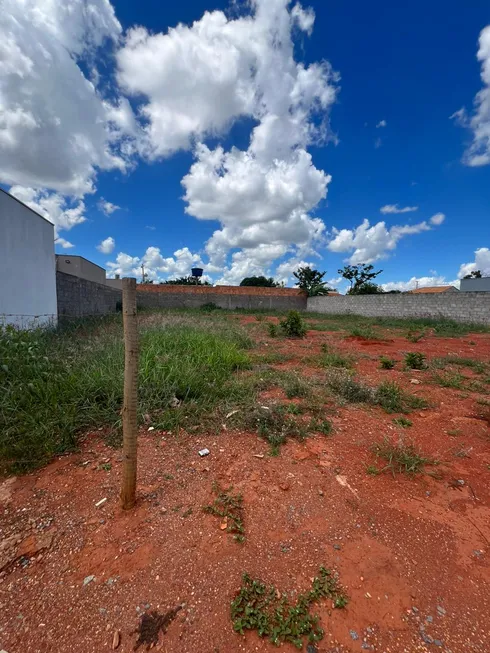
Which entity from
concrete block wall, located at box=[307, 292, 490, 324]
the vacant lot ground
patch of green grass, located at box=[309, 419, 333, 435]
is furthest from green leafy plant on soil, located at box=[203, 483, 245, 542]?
concrete block wall, located at box=[307, 292, 490, 324]

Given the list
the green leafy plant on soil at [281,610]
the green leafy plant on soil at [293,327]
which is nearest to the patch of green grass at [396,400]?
the green leafy plant on soil at [281,610]

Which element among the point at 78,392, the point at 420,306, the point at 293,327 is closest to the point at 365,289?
the point at 420,306

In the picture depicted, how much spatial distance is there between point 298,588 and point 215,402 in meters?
1.88

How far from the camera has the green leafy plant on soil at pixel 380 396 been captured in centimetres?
320

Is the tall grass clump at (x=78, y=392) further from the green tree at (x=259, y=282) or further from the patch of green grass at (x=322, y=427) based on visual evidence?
the green tree at (x=259, y=282)

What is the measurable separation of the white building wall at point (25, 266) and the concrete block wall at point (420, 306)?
14314 millimetres

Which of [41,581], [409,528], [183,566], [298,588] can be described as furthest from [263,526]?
[41,581]

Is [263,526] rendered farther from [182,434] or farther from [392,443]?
[392,443]

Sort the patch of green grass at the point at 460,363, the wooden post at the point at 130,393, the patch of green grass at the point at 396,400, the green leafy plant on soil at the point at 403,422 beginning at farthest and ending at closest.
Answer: the patch of green grass at the point at 460,363, the patch of green grass at the point at 396,400, the green leafy plant on soil at the point at 403,422, the wooden post at the point at 130,393

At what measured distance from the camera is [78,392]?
2684 millimetres

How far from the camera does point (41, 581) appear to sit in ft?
4.16

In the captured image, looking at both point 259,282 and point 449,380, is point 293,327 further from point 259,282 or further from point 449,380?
point 259,282

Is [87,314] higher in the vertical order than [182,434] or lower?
higher

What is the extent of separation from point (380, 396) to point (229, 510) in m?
2.43
